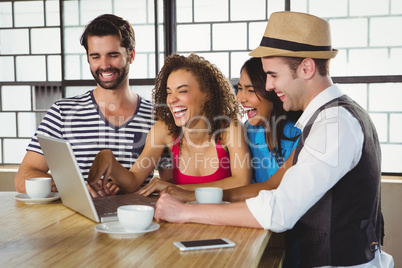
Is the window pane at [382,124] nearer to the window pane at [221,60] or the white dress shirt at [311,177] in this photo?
the window pane at [221,60]

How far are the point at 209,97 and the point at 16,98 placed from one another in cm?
244

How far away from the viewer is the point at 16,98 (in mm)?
4035

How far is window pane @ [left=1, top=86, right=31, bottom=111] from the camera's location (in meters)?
4.02

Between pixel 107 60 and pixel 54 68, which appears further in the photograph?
pixel 54 68

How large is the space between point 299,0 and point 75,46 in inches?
76.2

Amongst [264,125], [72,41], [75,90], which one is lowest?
[264,125]

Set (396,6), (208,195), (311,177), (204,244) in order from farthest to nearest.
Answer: (396,6), (208,195), (311,177), (204,244)

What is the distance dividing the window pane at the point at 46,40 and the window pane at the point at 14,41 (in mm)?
79

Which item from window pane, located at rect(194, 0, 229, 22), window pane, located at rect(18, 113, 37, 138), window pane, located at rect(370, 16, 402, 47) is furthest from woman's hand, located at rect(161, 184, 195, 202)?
window pane, located at rect(18, 113, 37, 138)

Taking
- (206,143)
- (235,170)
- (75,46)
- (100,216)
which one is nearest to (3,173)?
(75,46)

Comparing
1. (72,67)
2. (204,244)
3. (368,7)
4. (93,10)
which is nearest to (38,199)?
(204,244)

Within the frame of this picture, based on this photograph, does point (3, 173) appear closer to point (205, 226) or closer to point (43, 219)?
point (43, 219)

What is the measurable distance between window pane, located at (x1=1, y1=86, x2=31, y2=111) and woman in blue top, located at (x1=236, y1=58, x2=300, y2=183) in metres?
2.48

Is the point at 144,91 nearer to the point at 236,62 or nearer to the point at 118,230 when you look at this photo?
the point at 236,62
